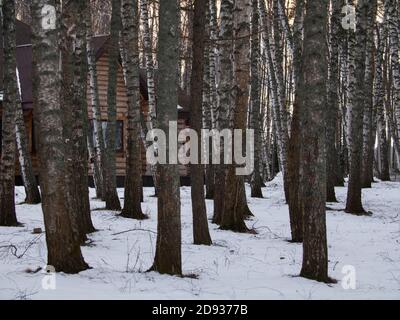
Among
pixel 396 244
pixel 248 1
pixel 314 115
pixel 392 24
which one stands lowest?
pixel 396 244

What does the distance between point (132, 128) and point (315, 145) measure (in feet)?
19.8

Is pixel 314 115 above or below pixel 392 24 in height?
below

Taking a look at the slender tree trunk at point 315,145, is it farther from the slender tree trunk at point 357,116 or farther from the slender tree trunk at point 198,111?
the slender tree trunk at point 357,116

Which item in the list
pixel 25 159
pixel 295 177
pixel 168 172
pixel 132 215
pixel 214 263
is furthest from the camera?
pixel 25 159

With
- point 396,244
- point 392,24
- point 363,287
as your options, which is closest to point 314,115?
point 363,287

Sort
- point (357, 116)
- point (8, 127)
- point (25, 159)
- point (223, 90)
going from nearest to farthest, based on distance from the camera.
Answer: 1. point (8, 127)
2. point (223, 90)
3. point (25, 159)
4. point (357, 116)

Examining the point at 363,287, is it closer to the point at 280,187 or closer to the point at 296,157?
the point at 296,157

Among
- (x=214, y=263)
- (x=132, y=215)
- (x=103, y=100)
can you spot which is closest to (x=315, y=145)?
(x=214, y=263)

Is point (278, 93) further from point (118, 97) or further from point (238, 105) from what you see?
point (118, 97)

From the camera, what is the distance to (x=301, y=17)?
39.2ft

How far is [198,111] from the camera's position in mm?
8906

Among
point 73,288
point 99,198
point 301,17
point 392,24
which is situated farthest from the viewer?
point 392,24

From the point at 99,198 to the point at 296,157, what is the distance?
8333 mm

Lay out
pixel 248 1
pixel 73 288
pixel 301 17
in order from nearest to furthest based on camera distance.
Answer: pixel 73 288, pixel 248 1, pixel 301 17
